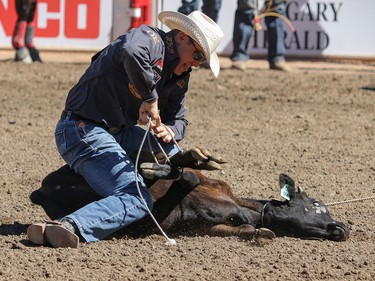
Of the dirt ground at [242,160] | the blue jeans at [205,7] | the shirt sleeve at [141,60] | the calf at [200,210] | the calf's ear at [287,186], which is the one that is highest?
the shirt sleeve at [141,60]

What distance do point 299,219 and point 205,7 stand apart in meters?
7.76

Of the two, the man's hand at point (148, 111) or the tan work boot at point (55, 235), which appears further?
the man's hand at point (148, 111)

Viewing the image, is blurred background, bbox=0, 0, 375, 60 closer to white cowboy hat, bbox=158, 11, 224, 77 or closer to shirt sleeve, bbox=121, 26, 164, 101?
white cowboy hat, bbox=158, 11, 224, 77

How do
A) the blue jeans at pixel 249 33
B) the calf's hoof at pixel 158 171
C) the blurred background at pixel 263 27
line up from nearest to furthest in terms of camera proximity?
the calf's hoof at pixel 158 171 → the blue jeans at pixel 249 33 → the blurred background at pixel 263 27

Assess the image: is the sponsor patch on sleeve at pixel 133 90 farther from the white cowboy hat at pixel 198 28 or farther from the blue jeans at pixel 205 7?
the blue jeans at pixel 205 7

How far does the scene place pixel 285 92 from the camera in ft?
35.5

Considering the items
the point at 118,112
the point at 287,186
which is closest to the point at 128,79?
the point at 118,112

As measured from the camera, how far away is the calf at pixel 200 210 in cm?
519

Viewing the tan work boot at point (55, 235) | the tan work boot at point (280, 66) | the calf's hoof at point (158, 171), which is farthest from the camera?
the tan work boot at point (280, 66)

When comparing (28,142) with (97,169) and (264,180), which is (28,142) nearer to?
(264,180)

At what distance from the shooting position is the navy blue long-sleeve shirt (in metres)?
4.83

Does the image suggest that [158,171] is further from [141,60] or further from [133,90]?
[141,60]

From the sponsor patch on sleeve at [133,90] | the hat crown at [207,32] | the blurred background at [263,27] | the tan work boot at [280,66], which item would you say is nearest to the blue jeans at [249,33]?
the tan work boot at [280,66]

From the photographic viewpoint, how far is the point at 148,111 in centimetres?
491
